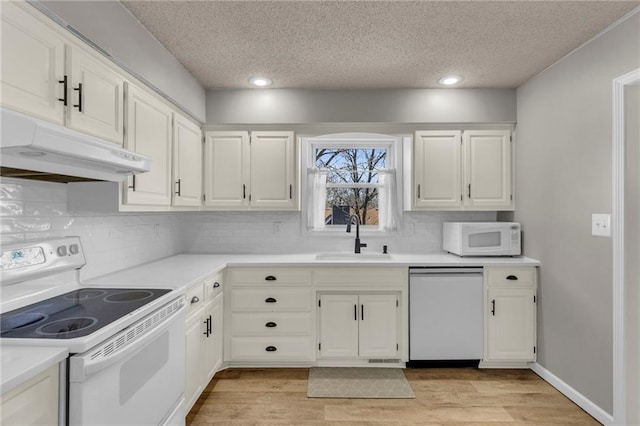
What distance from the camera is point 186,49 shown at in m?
2.44

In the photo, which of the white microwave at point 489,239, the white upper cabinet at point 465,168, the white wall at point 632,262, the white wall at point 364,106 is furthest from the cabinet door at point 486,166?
the white wall at point 632,262

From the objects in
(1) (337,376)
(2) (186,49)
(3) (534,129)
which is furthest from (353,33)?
(1) (337,376)

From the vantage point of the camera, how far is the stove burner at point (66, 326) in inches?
51.1

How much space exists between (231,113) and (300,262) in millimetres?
1501

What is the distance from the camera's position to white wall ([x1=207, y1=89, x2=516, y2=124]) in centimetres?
318

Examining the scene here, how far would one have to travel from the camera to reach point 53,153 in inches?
48.3

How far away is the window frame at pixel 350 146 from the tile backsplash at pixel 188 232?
0.19ft

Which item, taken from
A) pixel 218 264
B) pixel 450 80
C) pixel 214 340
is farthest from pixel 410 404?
pixel 450 80

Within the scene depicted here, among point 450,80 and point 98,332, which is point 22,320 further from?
point 450,80

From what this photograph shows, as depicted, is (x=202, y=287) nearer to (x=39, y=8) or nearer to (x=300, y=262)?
(x=300, y=262)

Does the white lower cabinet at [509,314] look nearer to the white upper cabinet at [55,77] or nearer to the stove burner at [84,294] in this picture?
the stove burner at [84,294]

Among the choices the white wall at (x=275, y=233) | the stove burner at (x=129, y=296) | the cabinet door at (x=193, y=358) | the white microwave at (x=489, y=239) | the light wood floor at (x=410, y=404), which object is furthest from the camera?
the white wall at (x=275, y=233)

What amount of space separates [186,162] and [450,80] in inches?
90.4

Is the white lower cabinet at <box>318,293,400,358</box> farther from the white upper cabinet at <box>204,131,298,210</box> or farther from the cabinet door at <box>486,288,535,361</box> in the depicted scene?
the white upper cabinet at <box>204,131,298,210</box>
